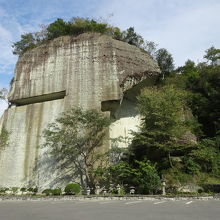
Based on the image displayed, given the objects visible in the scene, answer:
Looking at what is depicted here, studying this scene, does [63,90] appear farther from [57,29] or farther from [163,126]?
[163,126]

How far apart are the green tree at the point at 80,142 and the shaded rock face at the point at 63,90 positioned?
60.1 inches

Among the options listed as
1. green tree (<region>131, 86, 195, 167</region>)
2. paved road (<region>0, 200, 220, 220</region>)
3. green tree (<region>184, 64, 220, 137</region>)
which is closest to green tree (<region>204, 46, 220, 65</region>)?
green tree (<region>184, 64, 220, 137</region>)

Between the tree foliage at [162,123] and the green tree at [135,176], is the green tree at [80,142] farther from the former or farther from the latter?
the tree foliage at [162,123]

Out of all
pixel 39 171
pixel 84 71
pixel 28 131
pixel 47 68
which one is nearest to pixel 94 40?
pixel 84 71

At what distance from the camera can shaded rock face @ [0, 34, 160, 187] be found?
2227 centimetres

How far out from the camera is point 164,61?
32094mm

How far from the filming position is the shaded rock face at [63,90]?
22266 millimetres

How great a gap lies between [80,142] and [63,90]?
5.23 meters

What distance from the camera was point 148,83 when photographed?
24422 mm

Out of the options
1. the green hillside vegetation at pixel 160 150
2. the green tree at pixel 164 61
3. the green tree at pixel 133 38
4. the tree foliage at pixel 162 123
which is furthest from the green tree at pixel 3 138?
the green tree at pixel 164 61

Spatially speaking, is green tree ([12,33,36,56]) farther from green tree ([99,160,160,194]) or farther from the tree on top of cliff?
green tree ([99,160,160,194])

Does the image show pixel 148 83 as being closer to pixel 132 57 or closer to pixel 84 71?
pixel 132 57

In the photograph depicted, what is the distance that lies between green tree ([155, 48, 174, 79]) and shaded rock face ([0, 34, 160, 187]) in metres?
6.70

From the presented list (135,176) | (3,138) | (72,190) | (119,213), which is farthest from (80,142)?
(119,213)
